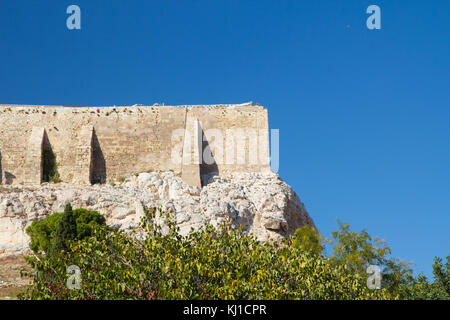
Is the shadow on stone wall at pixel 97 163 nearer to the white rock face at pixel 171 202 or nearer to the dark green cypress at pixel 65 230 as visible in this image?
the white rock face at pixel 171 202

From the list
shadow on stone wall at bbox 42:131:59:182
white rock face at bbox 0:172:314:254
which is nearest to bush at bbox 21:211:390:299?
white rock face at bbox 0:172:314:254

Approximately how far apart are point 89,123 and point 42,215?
22.1 ft

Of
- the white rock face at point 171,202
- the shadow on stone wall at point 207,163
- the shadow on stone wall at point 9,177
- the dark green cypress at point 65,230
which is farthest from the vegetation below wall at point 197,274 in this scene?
the shadow on stone wall at point 9,177

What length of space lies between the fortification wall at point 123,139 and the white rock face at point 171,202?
1058mm

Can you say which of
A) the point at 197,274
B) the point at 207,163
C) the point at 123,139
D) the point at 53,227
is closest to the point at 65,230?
the point at 53,227

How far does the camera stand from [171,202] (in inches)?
1045

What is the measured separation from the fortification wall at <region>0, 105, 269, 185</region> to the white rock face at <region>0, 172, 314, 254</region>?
106 cm

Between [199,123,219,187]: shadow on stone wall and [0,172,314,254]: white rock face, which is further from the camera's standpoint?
[199,123,219,187]: shadow on stone wall

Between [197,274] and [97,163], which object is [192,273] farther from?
[97,163]

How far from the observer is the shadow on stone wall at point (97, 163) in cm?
2984

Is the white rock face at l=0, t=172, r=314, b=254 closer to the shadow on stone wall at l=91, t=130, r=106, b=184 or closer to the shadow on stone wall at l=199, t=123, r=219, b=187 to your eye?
the shadow on stone wall at l=199, t=123, r=219, b=187

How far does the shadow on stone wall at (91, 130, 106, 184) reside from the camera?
2984 cm

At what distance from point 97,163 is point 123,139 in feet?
6.06
